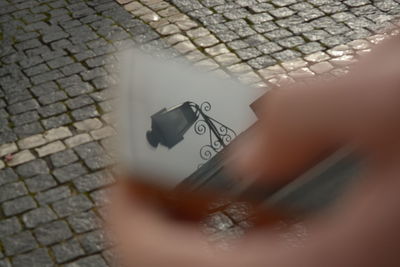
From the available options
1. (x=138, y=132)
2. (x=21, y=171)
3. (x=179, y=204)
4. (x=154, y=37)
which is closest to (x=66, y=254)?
(x=21, y=171)

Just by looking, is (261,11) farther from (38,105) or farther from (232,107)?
(232,107)

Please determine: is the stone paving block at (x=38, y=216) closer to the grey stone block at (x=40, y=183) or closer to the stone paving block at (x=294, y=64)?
the grey stone block at (x=40, y=183)

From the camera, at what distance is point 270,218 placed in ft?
9.66

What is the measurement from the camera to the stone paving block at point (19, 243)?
201 inches

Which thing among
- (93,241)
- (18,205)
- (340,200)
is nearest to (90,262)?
(93,241)

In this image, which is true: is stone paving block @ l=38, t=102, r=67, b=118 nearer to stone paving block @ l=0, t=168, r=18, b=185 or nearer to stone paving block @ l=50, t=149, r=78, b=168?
stone paving block @ l=50, t=149, r=78, b=168

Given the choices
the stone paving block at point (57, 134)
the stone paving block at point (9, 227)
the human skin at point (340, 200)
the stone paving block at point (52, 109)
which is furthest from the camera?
the stone paving block at point (52, 109)

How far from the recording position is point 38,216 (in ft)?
17.7

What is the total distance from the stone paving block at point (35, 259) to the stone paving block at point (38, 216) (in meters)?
0.33

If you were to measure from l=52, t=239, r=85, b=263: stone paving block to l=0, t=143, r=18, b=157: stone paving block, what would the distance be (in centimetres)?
142

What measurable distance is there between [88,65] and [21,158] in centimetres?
166

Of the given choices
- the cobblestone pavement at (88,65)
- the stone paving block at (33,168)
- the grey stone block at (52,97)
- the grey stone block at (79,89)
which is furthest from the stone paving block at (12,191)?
the grey stone block at (79,89)

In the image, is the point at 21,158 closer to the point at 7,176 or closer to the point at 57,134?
the point at 7,176

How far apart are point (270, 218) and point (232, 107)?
4.09ft
